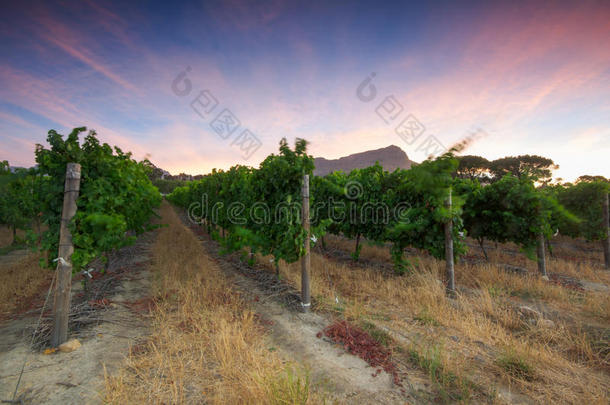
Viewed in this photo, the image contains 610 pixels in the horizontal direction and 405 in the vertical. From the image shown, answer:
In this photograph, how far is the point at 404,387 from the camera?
2.82 metres

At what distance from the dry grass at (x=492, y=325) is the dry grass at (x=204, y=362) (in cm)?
179

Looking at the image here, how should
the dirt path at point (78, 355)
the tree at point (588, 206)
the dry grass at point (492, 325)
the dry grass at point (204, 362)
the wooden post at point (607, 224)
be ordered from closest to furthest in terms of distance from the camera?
the dry grass at point (204, 362), the dirt path at point (78, 355), the dry grass at point (492, 325), the wooden post at point (607, 224), the tree at point (588, 206)

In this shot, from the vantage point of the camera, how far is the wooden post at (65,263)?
11.1ft

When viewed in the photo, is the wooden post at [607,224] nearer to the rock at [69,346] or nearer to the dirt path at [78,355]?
the dirt path at [78,355]

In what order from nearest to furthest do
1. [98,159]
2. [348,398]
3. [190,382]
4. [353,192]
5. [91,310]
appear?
Result: 1. [348,398]
2. [190,382]
3. [98,159]
4. [91,310]
5. [353,192]

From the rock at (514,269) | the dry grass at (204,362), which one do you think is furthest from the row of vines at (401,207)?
the dry grass at (204,362)

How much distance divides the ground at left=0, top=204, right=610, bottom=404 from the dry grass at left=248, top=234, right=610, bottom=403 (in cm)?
2

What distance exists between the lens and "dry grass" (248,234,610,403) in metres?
2.88

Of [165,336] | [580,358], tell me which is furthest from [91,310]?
[580,358]

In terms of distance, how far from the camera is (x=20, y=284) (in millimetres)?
6012

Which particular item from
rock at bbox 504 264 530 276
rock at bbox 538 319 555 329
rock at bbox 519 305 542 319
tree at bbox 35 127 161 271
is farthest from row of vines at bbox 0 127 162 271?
rock at bbox 504 264 530 276

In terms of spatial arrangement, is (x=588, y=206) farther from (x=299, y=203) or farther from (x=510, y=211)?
(x=299, y=203)

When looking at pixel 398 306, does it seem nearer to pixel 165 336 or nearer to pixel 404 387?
pixel 404 387

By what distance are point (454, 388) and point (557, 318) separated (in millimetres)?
3599
